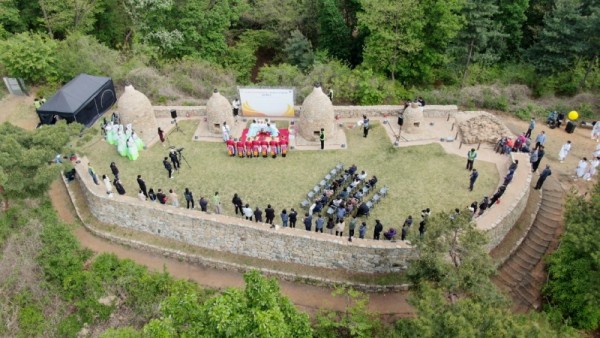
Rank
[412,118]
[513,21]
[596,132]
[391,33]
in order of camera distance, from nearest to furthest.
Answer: [412,118]
[596,132]
[391,33]
[513,21]

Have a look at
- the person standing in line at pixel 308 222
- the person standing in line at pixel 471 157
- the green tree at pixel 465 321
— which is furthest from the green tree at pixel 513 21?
the green tree at pixel 465 321

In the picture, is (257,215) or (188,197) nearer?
(257,215)

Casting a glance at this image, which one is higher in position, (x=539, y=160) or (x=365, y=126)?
(x=365, y=126)

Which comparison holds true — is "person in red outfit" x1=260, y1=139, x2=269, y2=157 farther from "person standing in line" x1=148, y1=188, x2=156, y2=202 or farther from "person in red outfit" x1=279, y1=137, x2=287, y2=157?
"person standing in line" x1=148, y1=188, x2=156, y2=202

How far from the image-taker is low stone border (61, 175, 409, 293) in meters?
17.9

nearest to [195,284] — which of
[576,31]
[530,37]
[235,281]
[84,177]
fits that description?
[235,281]

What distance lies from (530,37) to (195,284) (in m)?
32.0

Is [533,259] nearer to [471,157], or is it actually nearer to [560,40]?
[471,157]

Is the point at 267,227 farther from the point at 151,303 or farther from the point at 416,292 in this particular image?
the point at 416,292

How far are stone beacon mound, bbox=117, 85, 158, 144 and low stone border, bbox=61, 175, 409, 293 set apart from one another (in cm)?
465

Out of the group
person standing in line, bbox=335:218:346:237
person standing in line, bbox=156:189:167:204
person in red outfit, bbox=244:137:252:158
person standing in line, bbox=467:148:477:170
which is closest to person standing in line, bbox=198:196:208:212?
person standing in line, bbox=156:189:167:204

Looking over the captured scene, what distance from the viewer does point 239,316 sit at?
1127cm

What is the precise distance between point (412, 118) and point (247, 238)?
1001 centimetres

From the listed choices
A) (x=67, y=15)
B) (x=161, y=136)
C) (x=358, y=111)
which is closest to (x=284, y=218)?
(x=161, y=136)
